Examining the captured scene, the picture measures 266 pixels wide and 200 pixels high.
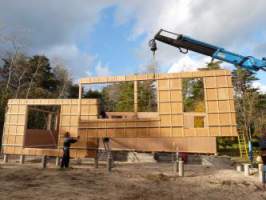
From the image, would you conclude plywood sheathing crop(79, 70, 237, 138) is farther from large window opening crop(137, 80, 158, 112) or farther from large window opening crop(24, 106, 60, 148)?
large window opening crop(137, 80, 158, 112)

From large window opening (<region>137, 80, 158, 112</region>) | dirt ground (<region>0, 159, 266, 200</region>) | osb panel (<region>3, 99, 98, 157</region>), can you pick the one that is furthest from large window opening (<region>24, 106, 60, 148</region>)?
large window opening (<region>137, 80, 158, 112</region>)

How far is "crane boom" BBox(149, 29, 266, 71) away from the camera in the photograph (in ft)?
38.1

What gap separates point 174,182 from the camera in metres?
9.42

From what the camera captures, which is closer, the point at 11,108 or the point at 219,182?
the point at 219,182

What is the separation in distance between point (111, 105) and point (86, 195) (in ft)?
96.6

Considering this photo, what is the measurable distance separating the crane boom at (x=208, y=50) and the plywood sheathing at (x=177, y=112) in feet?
3.08

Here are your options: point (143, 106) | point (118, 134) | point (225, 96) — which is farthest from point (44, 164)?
point (143, 106)

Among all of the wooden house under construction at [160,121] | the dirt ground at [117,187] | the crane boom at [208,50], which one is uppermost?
the crane boom at [208,50]

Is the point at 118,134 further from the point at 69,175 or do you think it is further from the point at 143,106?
the point at 143,106

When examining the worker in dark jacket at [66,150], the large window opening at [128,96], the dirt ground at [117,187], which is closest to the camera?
the dirt ground at [117,187]

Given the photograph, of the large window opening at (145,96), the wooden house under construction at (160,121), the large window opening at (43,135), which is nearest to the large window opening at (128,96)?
the large window opening at (145,96)

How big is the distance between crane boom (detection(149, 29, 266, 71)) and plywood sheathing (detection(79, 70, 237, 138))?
94 centimetres

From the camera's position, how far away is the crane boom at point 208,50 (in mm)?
11625

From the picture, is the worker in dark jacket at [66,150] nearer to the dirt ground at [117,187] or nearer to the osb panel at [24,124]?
the osb panel at [24,124]
